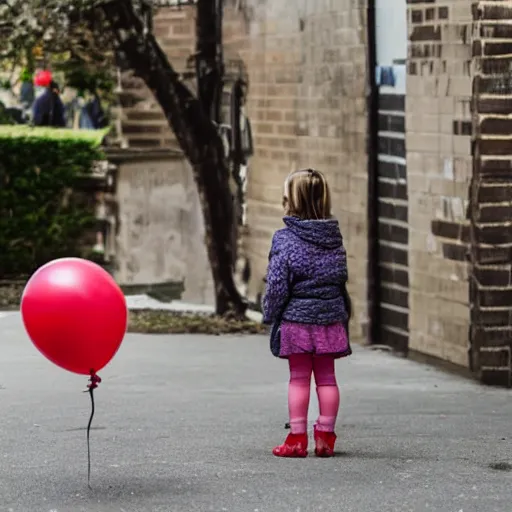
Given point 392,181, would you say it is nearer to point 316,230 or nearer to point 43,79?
point 43,79

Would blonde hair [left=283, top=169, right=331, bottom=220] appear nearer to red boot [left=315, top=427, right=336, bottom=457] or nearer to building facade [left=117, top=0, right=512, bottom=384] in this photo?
red boot [left=315, top=427, right=336, bottom=457]

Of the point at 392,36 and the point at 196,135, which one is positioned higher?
the point at 392,36

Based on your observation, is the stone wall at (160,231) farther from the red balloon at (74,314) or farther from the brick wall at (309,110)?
the red balloon at (74,314)

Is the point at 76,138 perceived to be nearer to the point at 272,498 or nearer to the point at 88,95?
the point at 88,95

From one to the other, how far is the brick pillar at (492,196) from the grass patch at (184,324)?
3299 mm

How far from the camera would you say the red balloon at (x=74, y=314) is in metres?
6.01

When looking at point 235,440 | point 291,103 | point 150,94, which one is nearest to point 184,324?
point 150,94

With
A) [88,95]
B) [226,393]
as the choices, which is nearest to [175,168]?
[88,95]

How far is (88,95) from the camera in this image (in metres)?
13.1

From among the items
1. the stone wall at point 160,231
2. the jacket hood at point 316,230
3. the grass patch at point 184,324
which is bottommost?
the grass patch at point 184,324

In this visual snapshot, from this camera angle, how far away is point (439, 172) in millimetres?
10242

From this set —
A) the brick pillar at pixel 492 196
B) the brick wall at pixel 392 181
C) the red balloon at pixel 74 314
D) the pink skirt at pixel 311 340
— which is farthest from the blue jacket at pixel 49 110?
the red balloon at pixel 74 314

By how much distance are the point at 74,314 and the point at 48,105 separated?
749cm

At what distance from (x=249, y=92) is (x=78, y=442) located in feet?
19.1
